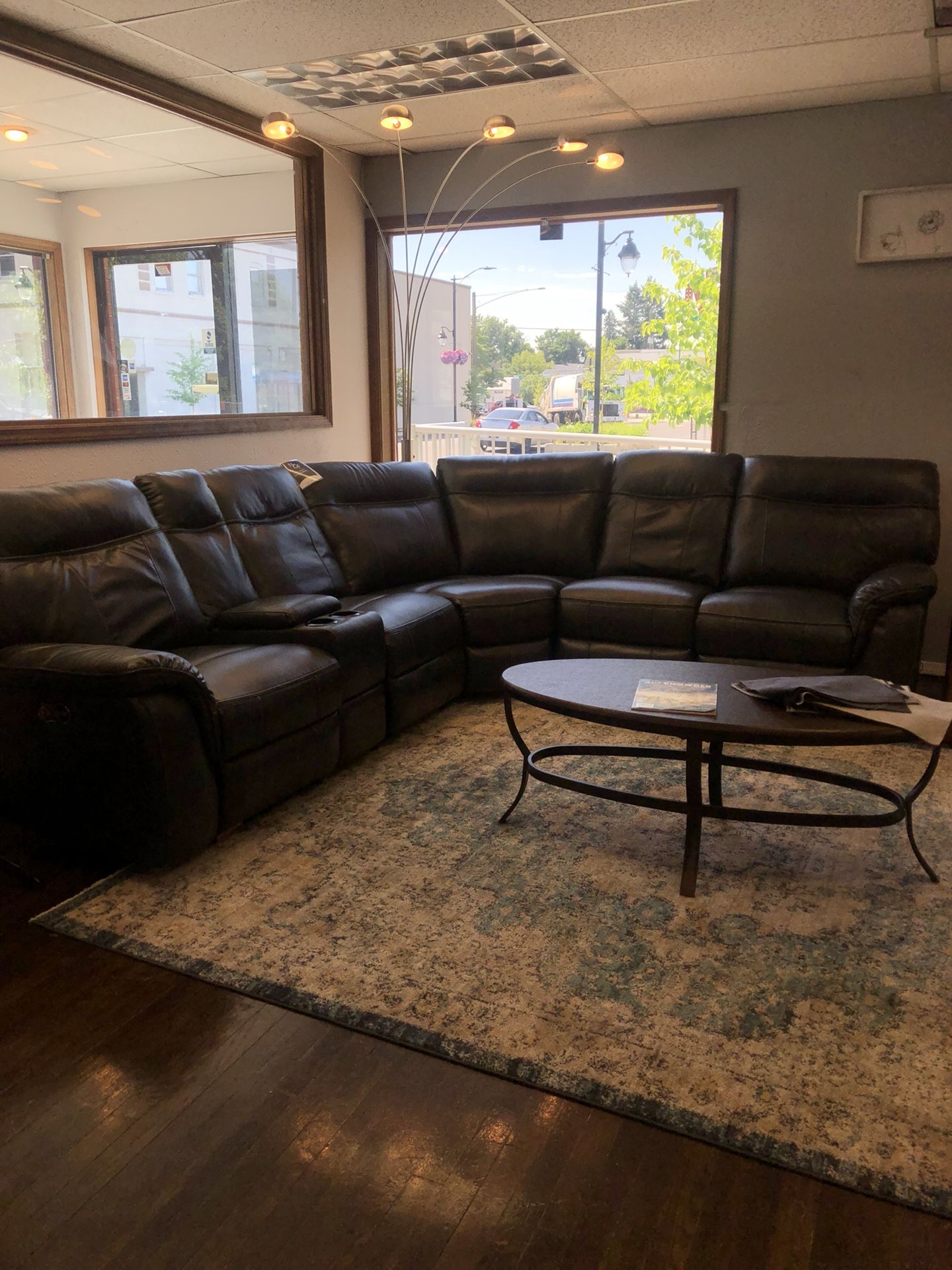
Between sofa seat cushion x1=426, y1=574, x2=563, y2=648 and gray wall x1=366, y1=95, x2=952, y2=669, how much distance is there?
1408 mm

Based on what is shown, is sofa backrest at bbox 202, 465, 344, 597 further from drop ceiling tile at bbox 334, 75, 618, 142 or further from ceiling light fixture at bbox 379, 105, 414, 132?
drop ceiling tile at bbox 334, 75, 618, 142

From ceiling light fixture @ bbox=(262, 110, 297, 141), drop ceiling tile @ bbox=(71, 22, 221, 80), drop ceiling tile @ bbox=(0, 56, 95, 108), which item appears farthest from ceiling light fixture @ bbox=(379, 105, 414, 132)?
drop ceiling tile @ bbox=(0, 56, 95, 108)

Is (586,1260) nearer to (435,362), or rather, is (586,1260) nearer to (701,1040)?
(701,1040)

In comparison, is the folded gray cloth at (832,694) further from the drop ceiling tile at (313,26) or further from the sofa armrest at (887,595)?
the drop ceiling tile at (313,26)

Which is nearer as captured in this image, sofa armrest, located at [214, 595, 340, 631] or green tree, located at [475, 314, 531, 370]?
sofa armrest, located at [214, 595, 340, 631]

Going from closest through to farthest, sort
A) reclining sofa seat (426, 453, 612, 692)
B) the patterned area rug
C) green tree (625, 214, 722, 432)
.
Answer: the patterned area rug → reclining sofa seat (426, 453, 612, 692) → green tree (625, 214, 722, 432)

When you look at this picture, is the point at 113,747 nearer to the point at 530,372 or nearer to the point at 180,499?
the point at 180,499

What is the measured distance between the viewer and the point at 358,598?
400 centimetres

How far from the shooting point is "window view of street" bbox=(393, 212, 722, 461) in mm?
5051

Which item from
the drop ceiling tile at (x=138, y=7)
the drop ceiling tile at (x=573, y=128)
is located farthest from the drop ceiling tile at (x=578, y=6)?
the drop ceiling tile at (x=573, y=128)

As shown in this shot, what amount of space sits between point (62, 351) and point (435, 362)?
8.65ft

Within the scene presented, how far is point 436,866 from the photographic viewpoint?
104 inches

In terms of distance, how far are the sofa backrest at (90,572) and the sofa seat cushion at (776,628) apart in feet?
6.39

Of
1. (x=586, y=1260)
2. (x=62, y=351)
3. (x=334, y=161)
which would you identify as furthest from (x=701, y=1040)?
(x=334, y=161)
